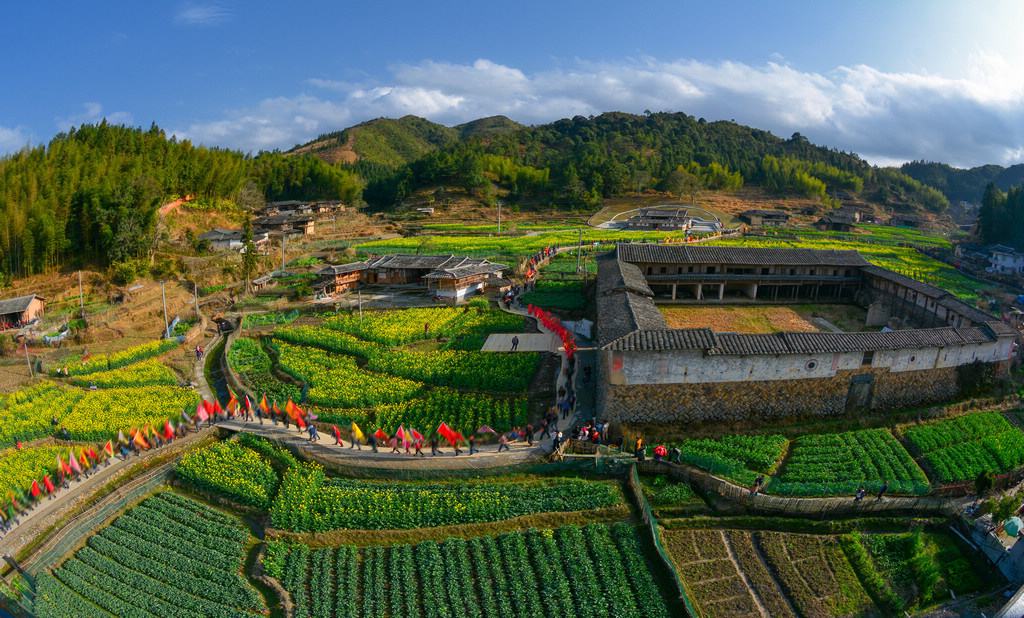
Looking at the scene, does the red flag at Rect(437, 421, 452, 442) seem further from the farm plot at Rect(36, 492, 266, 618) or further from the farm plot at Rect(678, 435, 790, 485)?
the farm plot at Rect(678, 435, 790, 485)

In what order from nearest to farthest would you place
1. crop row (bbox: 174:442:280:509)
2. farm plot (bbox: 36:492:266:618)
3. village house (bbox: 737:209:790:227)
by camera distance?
farm plot (bbox: 36:492:266:618) < crop row (bbox: 174:442:280:509) < village house (bbox: 737:209:790:227)

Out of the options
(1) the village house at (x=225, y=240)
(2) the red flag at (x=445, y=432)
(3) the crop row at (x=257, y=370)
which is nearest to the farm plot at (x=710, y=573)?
(2) the red flag at (x=445, y=432)

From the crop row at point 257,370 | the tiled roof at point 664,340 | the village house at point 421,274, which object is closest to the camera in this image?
the tiled roof at point 664,340

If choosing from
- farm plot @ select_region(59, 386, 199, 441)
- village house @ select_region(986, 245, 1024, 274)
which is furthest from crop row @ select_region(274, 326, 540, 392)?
village house @ select_region(986, 245, 1024, 274)

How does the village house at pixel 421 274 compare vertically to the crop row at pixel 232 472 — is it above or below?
above

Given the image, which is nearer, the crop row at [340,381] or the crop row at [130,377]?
the crop row at [340,381]

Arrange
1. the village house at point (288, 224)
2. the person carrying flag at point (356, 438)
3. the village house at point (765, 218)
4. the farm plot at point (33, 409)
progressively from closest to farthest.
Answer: the person carrying flag at point (356, 438)
the farm plot at point (33, 409)
the village house at point (288, 224)
the village house at point (765, 218)

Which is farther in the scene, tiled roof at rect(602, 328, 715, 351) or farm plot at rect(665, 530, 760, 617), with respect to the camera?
tiled roof at rect(602, 328, 715, 351)

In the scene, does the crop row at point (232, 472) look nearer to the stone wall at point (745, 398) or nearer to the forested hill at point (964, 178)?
the stone wall at point (745, 398)
